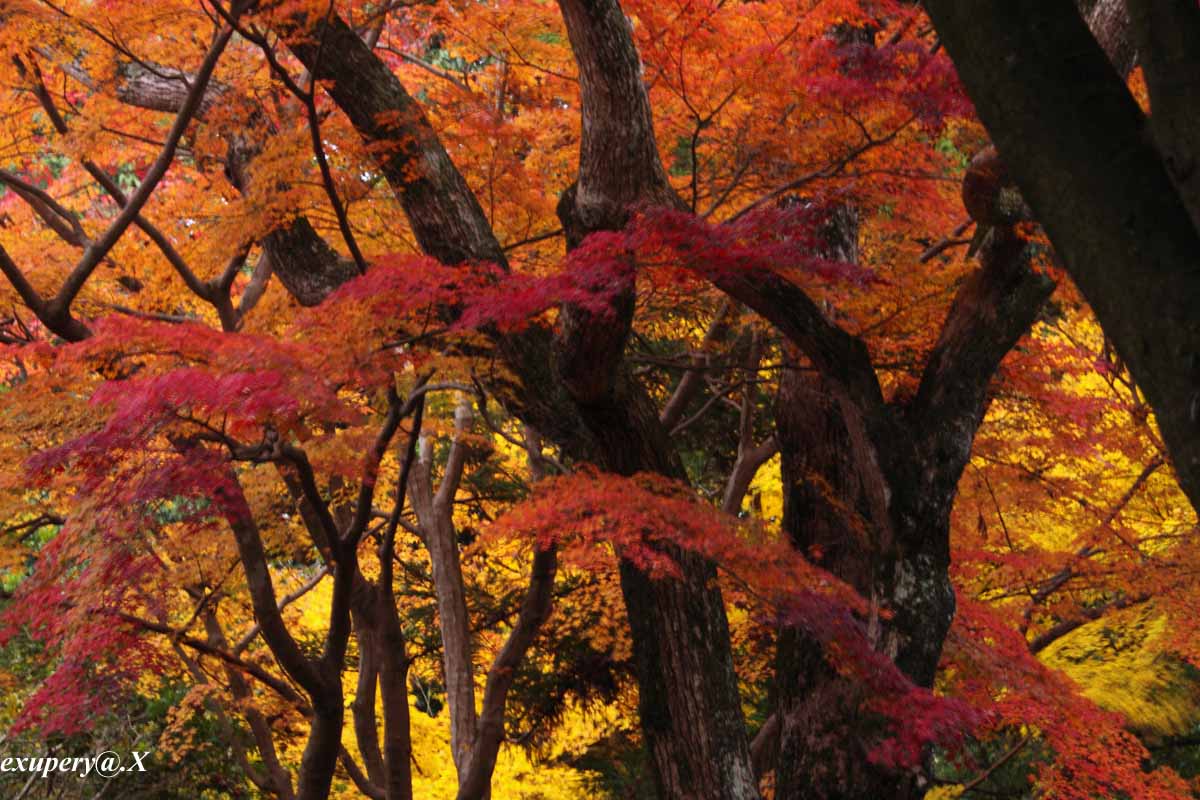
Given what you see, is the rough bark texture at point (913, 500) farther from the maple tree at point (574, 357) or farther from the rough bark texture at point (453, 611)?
the rough bark texture at point (453, 611)

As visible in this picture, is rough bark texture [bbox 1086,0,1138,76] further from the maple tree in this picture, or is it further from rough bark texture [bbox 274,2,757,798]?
rough bark texture [bbox 274,2,757,798]

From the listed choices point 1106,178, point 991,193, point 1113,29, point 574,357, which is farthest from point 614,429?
point 1106,178

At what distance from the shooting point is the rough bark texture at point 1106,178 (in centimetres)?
173

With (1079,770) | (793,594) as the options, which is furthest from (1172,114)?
(1079,770)

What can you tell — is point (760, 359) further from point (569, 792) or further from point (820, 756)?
point (569, 792)

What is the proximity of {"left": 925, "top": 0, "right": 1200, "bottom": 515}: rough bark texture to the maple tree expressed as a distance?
1957 mm

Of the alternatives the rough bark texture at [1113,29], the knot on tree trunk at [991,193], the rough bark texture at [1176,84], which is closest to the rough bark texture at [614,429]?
the knot on tree trunk at [991,193]

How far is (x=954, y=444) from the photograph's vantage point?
5516mm

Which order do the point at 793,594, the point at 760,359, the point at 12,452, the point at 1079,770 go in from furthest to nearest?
the point at 760,359, the point at 1079,770, the point at 12,452, the point at 793,594

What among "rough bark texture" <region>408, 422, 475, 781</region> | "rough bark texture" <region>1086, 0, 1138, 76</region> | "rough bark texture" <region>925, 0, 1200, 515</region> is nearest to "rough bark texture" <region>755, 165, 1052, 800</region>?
"rough bark texture" <region>1086, 0, 1138, 76</region>

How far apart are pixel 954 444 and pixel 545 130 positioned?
2963 mm

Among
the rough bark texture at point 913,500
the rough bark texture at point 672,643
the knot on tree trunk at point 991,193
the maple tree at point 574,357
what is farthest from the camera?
the rough bark texture at point 672,643

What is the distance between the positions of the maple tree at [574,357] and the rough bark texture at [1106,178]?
1.96 m

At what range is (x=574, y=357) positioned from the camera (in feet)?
16.4
